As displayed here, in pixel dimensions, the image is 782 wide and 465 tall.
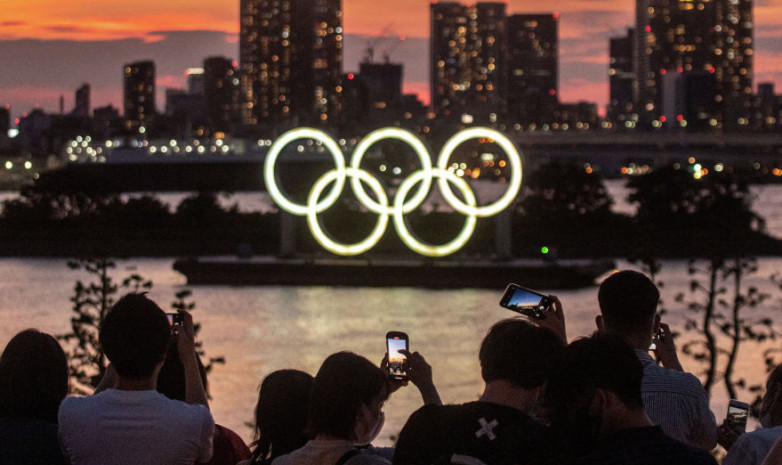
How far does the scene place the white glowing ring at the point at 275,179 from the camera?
46469mm

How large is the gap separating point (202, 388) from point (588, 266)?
41977 mm

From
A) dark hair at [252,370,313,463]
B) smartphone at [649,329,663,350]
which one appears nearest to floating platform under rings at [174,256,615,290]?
smartphone at [649,329,663,350]

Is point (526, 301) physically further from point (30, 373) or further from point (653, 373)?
point (30, 373)

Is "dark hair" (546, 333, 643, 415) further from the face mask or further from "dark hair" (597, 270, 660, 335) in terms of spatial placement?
"dark hair" (597, 270, 660, 335)

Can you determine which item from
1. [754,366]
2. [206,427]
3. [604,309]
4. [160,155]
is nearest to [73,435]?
[206,427]

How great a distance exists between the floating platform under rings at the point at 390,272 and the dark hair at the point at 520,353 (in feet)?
132

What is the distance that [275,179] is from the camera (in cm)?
4788

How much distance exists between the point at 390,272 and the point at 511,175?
19.6 feet

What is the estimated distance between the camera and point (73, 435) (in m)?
4.64

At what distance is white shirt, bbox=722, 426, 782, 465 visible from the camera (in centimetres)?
456

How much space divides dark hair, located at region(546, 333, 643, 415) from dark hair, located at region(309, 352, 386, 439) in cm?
67

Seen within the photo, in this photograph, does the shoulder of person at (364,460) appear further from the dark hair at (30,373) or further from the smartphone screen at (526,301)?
the dark hair at (30,373)

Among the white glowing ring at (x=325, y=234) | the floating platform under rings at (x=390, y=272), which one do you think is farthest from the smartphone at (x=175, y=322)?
the white glowing ring at (x=325, y=234)

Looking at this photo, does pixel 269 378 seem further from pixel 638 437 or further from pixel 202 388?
pixel 638 437
